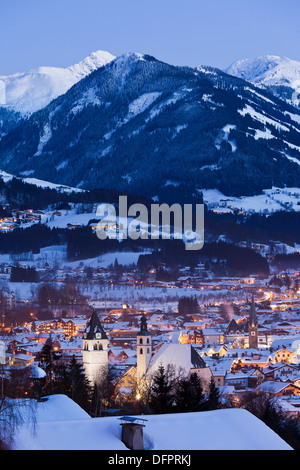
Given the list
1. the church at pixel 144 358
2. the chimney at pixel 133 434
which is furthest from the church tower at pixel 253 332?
the chimney at pixel 133 434

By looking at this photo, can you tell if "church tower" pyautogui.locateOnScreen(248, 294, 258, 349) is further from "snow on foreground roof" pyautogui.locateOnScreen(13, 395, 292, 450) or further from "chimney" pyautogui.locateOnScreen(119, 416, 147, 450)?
"chimney" pyautogui.locateOnScreen(119, 416, 147, 450)

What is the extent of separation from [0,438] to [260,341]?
109m

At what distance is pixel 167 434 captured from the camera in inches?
1098

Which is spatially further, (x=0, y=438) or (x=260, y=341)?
(x=260, y=341)

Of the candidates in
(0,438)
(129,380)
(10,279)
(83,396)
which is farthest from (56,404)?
(10,279)

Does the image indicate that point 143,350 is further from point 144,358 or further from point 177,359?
point 177,359

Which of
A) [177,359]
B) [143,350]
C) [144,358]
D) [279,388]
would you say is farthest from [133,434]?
[279,388]

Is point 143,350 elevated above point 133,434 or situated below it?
below

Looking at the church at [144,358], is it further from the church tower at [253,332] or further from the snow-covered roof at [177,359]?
the church tower at [253,332]

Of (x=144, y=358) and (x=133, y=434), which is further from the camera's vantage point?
(x=144, y=358)

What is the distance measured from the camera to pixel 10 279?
17850 cm

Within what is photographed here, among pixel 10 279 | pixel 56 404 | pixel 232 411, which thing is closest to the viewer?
pixel 232 411
